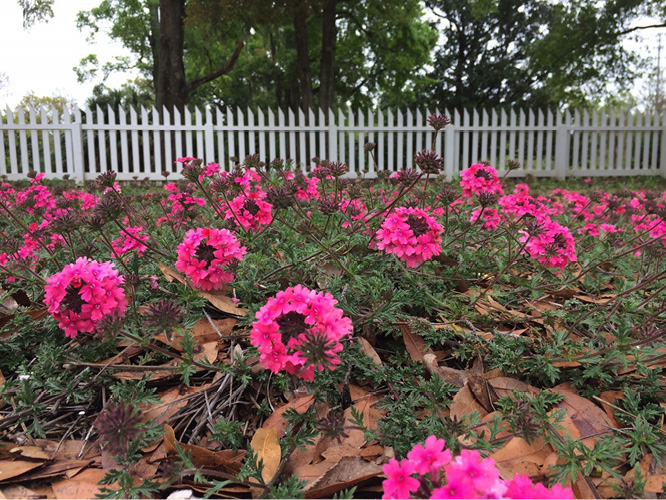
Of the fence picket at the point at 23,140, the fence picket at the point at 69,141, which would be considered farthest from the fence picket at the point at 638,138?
the fence picket at the point at 23,140

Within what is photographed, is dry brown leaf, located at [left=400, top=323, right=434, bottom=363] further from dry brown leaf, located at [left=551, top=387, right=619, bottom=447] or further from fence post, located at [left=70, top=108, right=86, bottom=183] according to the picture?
fence post, located at [left=70, top=108, right=86, bottom=183]

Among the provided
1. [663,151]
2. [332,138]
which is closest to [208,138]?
[332,138]

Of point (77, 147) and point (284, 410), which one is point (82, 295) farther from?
point (77, 147)

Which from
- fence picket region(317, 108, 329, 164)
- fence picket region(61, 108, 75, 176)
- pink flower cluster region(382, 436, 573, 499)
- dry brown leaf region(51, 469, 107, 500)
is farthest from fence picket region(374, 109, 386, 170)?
pink flower cluster region(382, 436, 573, 499)

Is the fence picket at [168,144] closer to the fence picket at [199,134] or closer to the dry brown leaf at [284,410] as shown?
the fence picket at [199,134]

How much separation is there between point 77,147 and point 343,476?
1119 cm

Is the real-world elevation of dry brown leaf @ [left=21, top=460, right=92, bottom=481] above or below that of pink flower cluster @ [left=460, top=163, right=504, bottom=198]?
below

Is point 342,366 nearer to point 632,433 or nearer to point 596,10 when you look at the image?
point 632,433

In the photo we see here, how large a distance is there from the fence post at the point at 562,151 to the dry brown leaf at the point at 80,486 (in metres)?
13.1

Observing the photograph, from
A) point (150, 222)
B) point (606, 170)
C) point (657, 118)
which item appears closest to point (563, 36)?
point (657, 118)

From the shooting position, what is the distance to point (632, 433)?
1.26 meters

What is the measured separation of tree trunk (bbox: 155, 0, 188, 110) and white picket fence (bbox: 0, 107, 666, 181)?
1409 mm

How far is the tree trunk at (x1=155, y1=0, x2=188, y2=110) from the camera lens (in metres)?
12.4

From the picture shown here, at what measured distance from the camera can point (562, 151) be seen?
1227 cm
